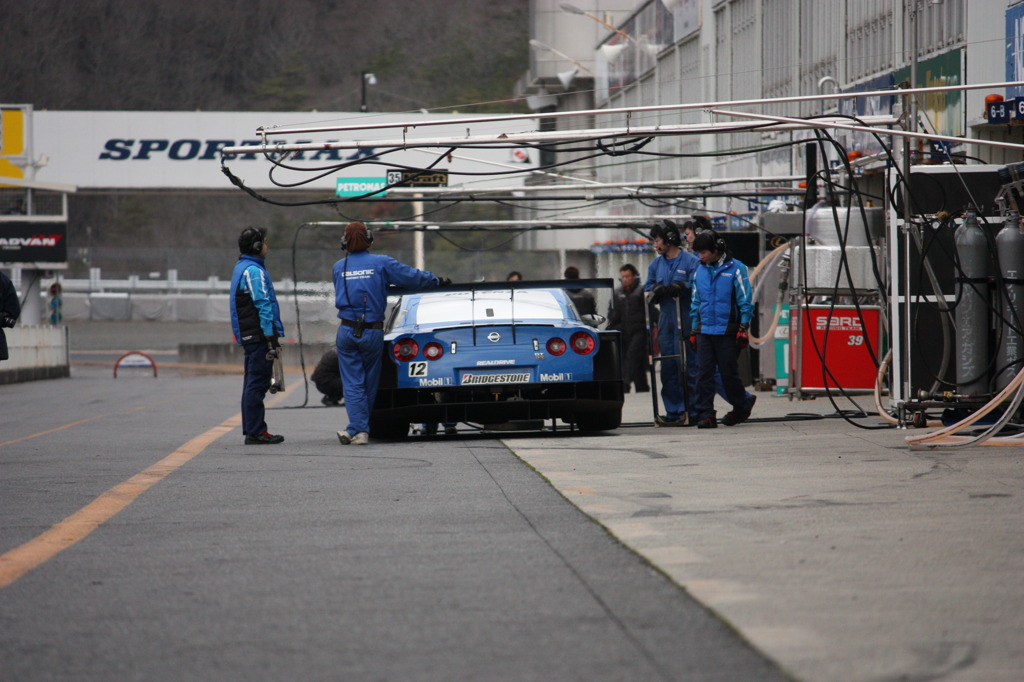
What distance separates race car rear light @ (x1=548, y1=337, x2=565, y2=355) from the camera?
11016 millimetres

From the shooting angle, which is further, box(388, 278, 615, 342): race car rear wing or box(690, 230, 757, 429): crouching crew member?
box(690, 230, 757, 429): crouching crew member

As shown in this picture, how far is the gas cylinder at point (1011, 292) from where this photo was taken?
32.4 feet

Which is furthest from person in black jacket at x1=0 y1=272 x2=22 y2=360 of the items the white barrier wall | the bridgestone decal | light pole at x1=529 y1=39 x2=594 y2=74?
the white barrier wall

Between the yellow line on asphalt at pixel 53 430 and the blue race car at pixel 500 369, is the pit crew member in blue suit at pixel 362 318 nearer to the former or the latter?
the blue race car at pixel 500 369

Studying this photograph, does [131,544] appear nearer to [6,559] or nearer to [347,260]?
[6,559]

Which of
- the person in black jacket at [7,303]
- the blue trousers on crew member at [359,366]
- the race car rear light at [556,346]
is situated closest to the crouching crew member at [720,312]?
the race car rear light at [556,346]

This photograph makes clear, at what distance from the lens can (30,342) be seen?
29.6 metres

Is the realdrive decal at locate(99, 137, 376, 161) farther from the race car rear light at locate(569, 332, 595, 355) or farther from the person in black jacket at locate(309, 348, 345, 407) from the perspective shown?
the race car rear light at locate(569, 332, 595, 355)

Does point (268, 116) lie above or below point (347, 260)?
above

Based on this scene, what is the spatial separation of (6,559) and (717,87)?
73.8 ft

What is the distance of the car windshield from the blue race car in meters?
0.03

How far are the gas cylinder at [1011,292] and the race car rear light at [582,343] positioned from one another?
10.1 ft

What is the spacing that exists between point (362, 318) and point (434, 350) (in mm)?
656

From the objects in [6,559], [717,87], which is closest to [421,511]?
[6,559]
